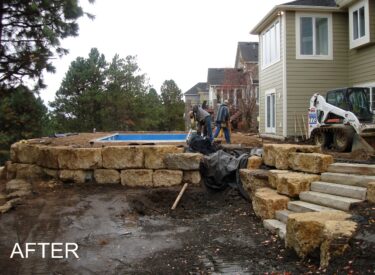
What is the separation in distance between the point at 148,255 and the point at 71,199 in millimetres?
3534

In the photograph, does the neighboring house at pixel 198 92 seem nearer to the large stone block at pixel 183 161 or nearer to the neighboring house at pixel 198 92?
the neighboring house at pixel 198 92

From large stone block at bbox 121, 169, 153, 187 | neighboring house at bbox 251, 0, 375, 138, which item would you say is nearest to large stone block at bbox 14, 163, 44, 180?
large stone block at bbox 121, 169, 153, 187

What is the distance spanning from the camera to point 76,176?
376 inches

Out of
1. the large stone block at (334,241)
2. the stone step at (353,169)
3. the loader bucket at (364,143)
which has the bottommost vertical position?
the large stone block at (334,241)

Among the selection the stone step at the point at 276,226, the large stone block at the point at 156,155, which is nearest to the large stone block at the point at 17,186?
the large stone block at the point at 156,155

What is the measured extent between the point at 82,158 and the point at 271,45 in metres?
10.3

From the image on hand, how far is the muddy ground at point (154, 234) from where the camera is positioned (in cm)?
480

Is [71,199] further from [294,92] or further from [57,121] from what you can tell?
[57,121]

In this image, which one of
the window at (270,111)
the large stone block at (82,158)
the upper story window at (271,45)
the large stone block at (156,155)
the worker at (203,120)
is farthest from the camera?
the window at (270,111)

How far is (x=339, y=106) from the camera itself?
11.9 metres

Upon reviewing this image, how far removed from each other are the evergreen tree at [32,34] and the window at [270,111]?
33.9ft

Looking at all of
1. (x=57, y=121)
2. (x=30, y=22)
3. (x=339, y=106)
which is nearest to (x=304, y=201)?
(x=30, y=22)

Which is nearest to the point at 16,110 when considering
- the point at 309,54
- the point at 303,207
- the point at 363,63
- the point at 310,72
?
the point at 303,207

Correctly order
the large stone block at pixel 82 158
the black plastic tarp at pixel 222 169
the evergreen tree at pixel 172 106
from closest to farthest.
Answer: the black plastic tarp at pixel 222 169
the large stone block at pixel 82 158
the evergreen tree at pixel 172 106
